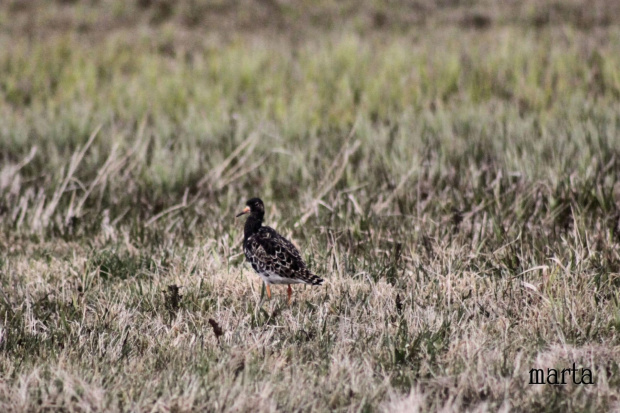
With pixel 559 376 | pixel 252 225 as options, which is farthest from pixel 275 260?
pixel 559 376

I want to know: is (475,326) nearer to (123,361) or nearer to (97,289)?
(123,361)

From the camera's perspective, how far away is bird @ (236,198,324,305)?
353cm

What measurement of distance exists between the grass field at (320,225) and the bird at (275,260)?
0.17m

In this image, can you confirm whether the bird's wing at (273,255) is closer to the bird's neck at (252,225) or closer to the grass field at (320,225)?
the bird's neck at (252,225)

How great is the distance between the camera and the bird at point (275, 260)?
3527 millimetres

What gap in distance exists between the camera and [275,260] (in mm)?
3557

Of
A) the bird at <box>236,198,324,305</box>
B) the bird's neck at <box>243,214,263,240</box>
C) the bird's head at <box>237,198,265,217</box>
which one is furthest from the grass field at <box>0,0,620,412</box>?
the bird's head at <box>237,198,265,217</box>

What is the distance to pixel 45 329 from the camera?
3.50m

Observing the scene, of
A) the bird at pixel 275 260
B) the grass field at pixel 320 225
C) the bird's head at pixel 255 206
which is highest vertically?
the bird's head at pixel 255 206

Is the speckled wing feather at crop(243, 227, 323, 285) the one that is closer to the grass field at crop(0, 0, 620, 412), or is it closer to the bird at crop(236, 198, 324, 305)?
the bird at crop(236, 198, 324, 305)

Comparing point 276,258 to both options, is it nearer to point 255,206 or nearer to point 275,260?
point 275,260

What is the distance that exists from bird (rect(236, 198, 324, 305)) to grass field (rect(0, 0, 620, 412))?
17cm

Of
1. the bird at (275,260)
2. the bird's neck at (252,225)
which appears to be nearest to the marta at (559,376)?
the bird at (275,260)

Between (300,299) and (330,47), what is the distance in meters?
7.80
